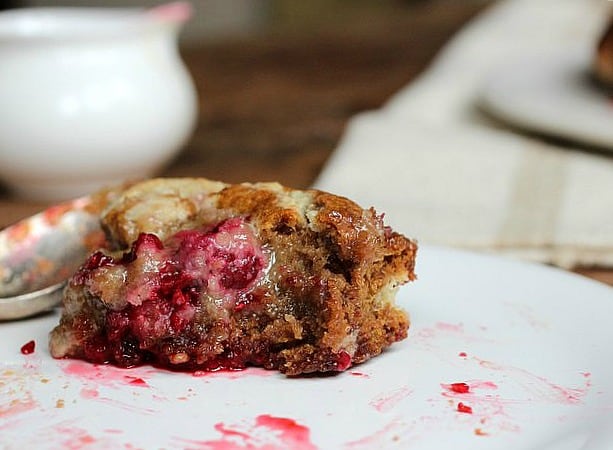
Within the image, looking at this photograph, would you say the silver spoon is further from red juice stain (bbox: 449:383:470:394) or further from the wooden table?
red juice stain (bbox: 449:383:470:394)

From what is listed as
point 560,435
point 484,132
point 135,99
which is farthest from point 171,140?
point 560,435

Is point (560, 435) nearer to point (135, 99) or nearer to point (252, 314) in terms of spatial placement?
point (252, 314)

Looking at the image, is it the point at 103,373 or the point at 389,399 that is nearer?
the point at 389,399

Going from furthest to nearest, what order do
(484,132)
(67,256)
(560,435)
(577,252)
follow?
(484,132), (577,252), (67,256), (560,435)

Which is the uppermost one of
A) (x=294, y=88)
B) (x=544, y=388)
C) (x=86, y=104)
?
(x=86, y=104)

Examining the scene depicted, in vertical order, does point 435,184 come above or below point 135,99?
below

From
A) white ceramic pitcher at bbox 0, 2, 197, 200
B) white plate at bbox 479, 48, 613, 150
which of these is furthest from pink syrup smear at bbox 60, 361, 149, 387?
white plate at bbox 479, 48, 613, 150

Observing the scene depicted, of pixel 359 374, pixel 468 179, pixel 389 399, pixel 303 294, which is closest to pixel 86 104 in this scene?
pixel 468 179

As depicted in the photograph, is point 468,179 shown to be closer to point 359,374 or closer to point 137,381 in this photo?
point 359,374
